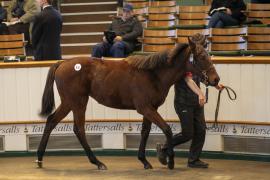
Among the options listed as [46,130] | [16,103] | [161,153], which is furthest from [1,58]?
[161,153]

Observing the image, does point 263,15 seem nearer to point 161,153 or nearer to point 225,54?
point 225,54

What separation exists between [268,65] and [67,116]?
3.12 m

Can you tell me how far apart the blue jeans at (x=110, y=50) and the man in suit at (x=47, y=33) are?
85 cm

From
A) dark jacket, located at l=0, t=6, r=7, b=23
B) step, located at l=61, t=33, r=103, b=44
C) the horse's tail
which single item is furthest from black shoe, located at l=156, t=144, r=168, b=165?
dark jacket, located at l=0, t=6, r=7, b=23

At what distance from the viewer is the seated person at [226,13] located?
1349 cm

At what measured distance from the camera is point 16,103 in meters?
11.3

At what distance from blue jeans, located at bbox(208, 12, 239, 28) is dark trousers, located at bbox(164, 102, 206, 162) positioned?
3.66m

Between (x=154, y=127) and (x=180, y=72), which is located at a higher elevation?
(x=180, y=72)

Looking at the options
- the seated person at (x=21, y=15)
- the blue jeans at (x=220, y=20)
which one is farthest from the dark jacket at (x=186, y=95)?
the seated person at (x=21, y=15)

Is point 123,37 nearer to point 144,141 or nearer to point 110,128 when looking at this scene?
point 110,128

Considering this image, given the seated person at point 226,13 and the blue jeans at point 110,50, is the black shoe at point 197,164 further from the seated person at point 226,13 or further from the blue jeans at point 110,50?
the seated person at point 226,13

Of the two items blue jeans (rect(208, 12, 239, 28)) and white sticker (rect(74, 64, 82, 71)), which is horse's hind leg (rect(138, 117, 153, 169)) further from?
blue jeans (rect(208, 12, 239, 28))

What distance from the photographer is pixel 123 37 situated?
1350 cm

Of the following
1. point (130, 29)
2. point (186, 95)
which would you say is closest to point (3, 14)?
point (130, 29)
